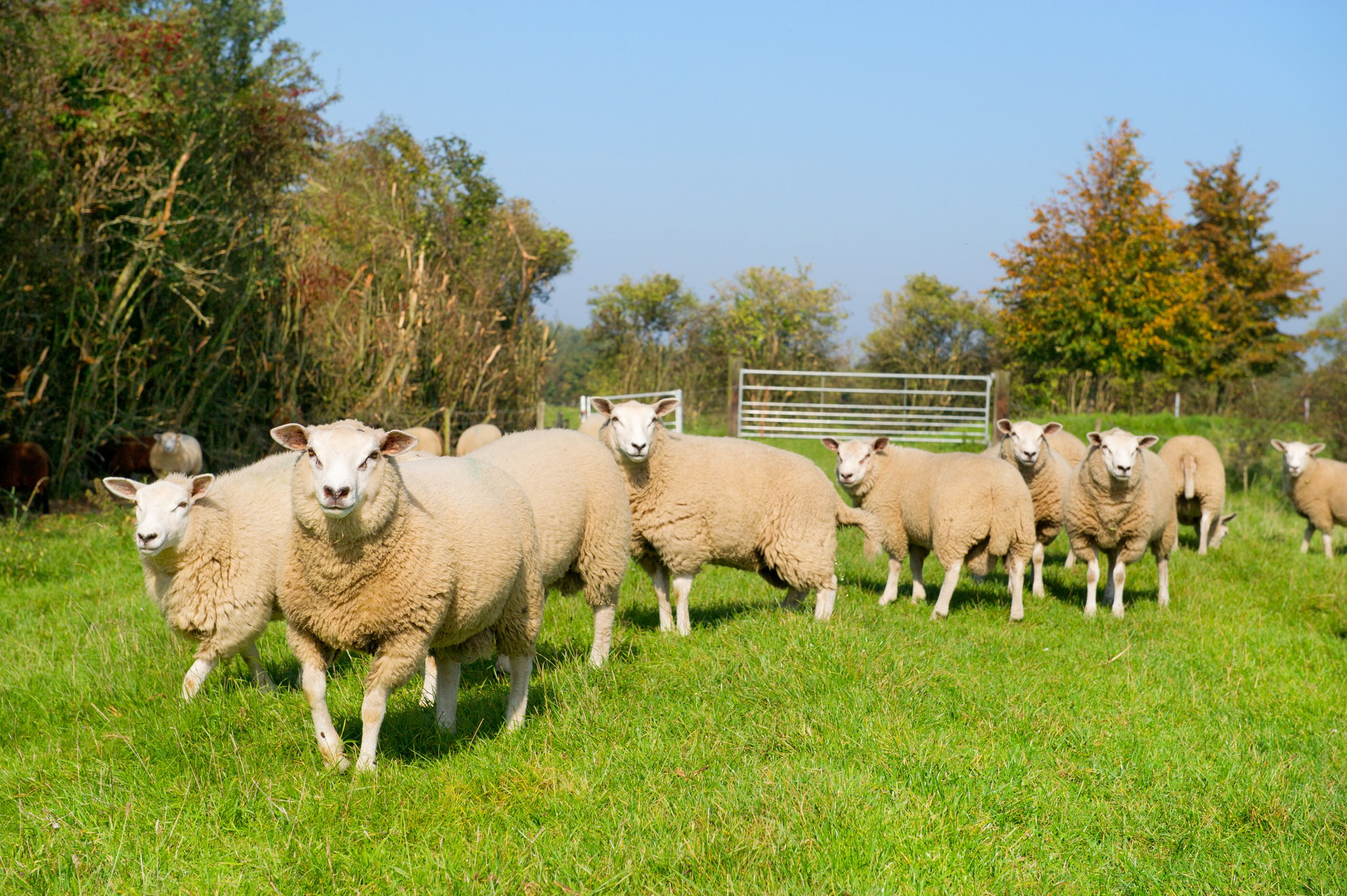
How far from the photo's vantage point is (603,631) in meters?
5.57

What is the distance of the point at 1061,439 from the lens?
36.7 feet

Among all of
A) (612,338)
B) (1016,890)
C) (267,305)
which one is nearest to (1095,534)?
(1016,890)

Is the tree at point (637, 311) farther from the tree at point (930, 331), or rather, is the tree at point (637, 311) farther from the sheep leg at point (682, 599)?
the sheep leg at point (682, 599)

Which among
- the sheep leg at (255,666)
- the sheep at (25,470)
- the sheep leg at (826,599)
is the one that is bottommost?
the sheep leg at (255,666)

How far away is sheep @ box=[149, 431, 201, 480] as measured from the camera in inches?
450

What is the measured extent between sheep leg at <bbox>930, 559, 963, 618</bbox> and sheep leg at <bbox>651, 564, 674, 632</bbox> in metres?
1.89

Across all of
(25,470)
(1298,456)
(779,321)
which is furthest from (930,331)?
(25,470)

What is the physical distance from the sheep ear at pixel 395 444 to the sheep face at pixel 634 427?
8.73 ft

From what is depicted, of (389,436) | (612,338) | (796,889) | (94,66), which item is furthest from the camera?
(612,338)

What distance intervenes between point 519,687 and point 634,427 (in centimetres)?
245

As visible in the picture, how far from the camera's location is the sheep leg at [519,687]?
175 inches

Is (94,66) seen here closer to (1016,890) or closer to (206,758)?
(206,758)

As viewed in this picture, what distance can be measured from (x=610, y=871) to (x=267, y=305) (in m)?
11.7

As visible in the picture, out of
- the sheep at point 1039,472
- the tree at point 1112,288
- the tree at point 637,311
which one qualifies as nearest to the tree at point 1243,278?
the tree at point 1112,288
